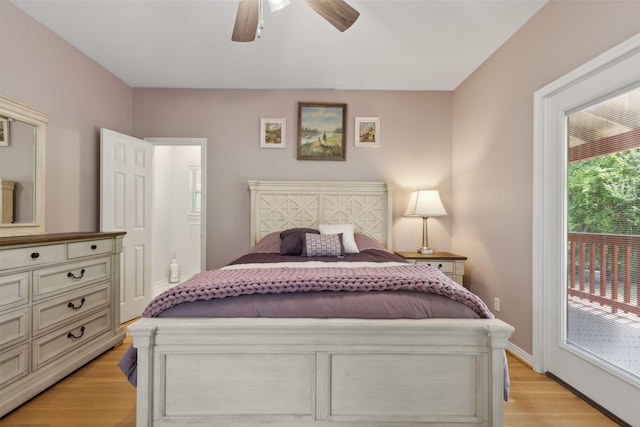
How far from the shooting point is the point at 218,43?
272 cm

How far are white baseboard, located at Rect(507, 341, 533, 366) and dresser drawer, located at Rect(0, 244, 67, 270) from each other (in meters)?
3.17

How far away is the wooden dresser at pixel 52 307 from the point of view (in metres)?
1.73

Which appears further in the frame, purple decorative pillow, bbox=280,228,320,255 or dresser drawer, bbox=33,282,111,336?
purple decorative pillow, bbox=280,228,320,255

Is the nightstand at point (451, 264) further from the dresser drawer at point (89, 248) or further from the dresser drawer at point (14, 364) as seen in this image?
the dresser drawer at point (14, 364)

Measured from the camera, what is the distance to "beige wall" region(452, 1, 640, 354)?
1886 millimetres

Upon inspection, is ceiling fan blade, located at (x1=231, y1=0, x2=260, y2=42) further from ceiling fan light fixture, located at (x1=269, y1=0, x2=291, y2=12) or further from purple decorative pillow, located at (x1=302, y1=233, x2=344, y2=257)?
purple decorative pillow, located at (x1=302, y1=233, x2=344, y2=257)

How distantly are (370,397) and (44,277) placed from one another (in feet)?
6.80

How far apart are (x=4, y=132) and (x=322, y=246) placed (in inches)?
95.6

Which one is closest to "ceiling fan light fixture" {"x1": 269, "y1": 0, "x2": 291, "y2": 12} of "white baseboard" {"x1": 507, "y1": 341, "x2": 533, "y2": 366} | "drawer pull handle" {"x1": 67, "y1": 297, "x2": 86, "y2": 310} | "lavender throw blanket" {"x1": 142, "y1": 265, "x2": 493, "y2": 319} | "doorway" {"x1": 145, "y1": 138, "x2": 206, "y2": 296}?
"lavender throw blanket" {"x1": 142, "y1": 265, "x2": 493, "y2": 319}

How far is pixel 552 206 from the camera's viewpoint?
216 centimetres

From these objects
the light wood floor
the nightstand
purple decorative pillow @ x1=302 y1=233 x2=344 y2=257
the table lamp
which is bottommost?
the light wood floor

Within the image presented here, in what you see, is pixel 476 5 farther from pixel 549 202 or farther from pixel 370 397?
pixel 370 397

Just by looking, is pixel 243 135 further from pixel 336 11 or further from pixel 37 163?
pixel 336 11

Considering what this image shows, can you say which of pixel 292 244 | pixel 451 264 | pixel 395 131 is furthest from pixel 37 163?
pixel 451 264
